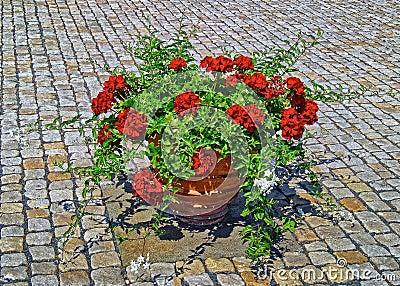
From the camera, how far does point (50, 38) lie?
8.83 metres

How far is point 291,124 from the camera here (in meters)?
4.31

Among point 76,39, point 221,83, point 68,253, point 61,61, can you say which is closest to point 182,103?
point 221,83

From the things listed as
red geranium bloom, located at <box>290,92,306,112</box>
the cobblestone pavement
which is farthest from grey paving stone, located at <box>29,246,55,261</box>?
red geranium bloom, located at <box>290,92,306,112</box>

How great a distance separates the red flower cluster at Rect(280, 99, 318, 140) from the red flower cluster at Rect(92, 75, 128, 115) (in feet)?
4.08

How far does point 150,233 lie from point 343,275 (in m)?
1.44

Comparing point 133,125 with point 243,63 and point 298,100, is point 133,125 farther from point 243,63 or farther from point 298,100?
point 298,100

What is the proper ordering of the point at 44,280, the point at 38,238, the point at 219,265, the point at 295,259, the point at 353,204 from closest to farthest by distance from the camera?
the point at 44,280 → the point at 219,265 → the point at 295,259 → the point at 38,238 → the point at 353,204

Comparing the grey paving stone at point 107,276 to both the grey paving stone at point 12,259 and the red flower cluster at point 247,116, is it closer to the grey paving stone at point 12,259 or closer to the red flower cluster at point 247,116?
the grey paving stone at point 12,259

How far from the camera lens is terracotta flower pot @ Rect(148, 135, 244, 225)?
435 cm

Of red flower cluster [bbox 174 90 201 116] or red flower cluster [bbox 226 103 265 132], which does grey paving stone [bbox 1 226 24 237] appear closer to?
red flower cluster [bbox 174 90 201 116]

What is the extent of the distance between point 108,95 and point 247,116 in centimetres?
109

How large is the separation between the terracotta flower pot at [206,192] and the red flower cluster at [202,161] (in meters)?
0.07

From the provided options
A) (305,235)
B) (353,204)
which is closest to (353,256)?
(305,235)

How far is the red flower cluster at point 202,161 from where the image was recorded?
4.20 m
